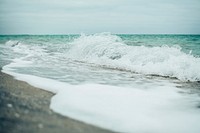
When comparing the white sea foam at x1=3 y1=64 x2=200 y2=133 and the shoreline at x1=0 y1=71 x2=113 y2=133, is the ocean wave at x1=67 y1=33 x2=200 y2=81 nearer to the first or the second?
the white sea foam at x1=3 y1=64 x2=200 y2=133

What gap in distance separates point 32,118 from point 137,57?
8.55 meters

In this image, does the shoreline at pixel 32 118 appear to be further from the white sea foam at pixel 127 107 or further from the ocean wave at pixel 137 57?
the ocean wave at pixel 137 57

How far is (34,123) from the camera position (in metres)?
3.24

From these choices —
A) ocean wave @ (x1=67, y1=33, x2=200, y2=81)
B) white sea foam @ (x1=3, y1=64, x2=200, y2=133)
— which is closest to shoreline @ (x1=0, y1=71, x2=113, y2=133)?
white sea foam @ (x1=3, y1=64, x2=200, y2=133)

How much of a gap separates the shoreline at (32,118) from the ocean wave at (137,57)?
5228mm

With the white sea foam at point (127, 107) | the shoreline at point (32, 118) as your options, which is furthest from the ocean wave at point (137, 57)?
the shoreline at point (32, 118)

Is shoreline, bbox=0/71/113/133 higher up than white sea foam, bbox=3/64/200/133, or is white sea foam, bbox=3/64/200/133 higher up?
shoreline, bbox=0/71/113/133

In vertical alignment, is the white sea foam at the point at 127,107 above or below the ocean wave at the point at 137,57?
below

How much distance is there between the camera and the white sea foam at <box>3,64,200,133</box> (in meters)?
3.71

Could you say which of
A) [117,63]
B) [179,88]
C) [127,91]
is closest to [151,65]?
[117,63]

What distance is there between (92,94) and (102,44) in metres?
9.34

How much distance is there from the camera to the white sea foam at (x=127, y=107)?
12.2 ft

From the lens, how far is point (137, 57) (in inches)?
452

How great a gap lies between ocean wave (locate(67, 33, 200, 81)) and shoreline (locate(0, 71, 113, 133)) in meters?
5.23
